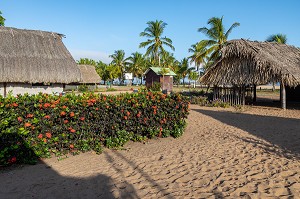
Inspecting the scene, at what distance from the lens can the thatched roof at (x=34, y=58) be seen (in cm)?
1350

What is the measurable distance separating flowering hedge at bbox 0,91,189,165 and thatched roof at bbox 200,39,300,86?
10096 millimetres

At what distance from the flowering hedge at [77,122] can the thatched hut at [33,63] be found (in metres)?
9.18

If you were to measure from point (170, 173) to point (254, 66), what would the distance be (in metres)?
13.7

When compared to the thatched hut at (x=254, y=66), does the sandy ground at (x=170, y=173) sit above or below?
below

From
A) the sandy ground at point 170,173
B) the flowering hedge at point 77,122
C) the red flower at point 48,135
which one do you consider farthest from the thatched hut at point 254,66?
the red flower at point 48,135

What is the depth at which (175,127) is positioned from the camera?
7.80 metres

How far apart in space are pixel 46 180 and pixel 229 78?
50.5 ft

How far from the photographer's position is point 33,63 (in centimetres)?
1424

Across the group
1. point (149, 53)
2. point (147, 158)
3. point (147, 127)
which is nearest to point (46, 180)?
point (147, 158)

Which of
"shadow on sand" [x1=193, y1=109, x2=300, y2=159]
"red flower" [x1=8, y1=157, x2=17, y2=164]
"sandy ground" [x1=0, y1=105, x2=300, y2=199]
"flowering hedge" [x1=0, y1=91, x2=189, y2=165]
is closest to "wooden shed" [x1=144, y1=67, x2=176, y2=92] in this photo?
"shadow on sand" [x1=193, y1=109, x2=300, y2=159]

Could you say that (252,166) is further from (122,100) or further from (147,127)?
(122,100)

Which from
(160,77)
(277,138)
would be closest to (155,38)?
(160,77)

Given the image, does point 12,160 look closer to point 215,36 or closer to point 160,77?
point 215,36

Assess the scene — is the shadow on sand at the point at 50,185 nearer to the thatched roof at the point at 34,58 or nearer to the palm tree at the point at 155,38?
the thatched roof at the point at 34,58
